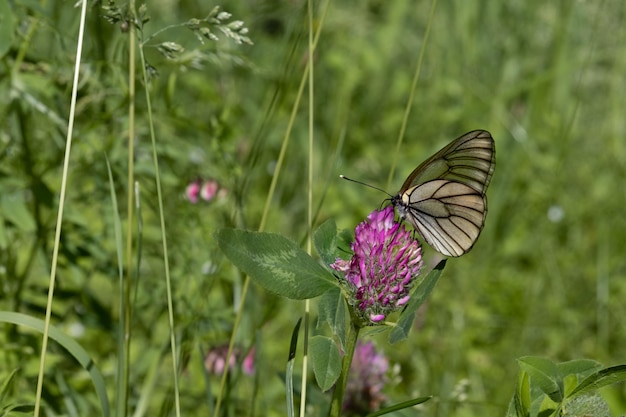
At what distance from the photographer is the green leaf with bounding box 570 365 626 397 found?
3.12ft

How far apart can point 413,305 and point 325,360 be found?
125 mm

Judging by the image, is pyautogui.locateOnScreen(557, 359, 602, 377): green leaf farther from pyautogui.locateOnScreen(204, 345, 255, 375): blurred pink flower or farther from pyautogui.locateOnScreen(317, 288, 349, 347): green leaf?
pyautogui.locateOnScreen(204, 345, 255, 375): blurred pink flower

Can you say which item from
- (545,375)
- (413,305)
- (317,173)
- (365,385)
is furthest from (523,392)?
(317,173)

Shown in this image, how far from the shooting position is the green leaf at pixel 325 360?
3.27ft

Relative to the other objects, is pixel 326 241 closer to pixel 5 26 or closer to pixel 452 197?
pixel 452 197

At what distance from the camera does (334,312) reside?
1.04 m

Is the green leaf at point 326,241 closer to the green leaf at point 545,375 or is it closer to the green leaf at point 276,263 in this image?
the green leaf at point 276,263

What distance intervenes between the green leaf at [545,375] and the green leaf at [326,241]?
27 centimetres

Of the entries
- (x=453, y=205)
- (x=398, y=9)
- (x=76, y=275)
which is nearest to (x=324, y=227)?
(x=453, y=205)

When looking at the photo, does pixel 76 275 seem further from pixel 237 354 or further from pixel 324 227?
pixel 324 227

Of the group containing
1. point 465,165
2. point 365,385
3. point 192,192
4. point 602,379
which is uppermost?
point 465,165

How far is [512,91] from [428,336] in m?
1.18

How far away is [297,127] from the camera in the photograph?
3.44 meters

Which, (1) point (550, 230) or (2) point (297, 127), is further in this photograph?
(2) point (297, 127)
